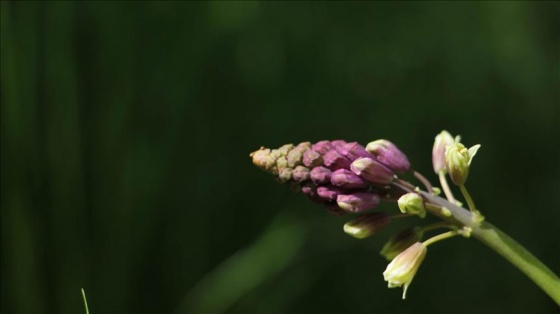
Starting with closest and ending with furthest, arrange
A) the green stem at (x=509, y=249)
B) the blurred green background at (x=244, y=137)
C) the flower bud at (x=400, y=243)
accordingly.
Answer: the green stem at (x=509, y=249) → the flower bud at (x=400, y=243) → the blurred green background at (x=244, y=137)

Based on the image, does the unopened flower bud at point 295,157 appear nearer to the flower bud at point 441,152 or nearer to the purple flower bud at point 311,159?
the purple flower bud at point 311,159

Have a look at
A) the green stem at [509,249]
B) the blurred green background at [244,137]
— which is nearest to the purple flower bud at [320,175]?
the green stem at [509,249]

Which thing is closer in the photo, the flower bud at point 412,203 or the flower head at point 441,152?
the flower bud at point 412,203

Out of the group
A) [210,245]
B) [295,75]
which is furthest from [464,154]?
[295,75]

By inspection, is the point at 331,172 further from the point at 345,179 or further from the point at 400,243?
the point at 400,243

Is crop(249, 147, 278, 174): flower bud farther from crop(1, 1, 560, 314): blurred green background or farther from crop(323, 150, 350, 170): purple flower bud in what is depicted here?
crop(1, 1, 560, 314): blurred green background

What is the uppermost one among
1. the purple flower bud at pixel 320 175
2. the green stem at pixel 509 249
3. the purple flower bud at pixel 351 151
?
the purple flower bud at pixel 351 151

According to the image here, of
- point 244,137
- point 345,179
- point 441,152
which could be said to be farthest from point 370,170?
point 244,137

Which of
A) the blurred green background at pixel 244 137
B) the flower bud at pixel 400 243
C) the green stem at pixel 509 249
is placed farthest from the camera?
the blurred green background at pixel 244 137

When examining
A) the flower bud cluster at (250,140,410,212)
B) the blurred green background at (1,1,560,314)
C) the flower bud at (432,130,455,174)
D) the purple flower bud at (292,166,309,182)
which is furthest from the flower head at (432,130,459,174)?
the blurred green background at (1,1,560,314)
